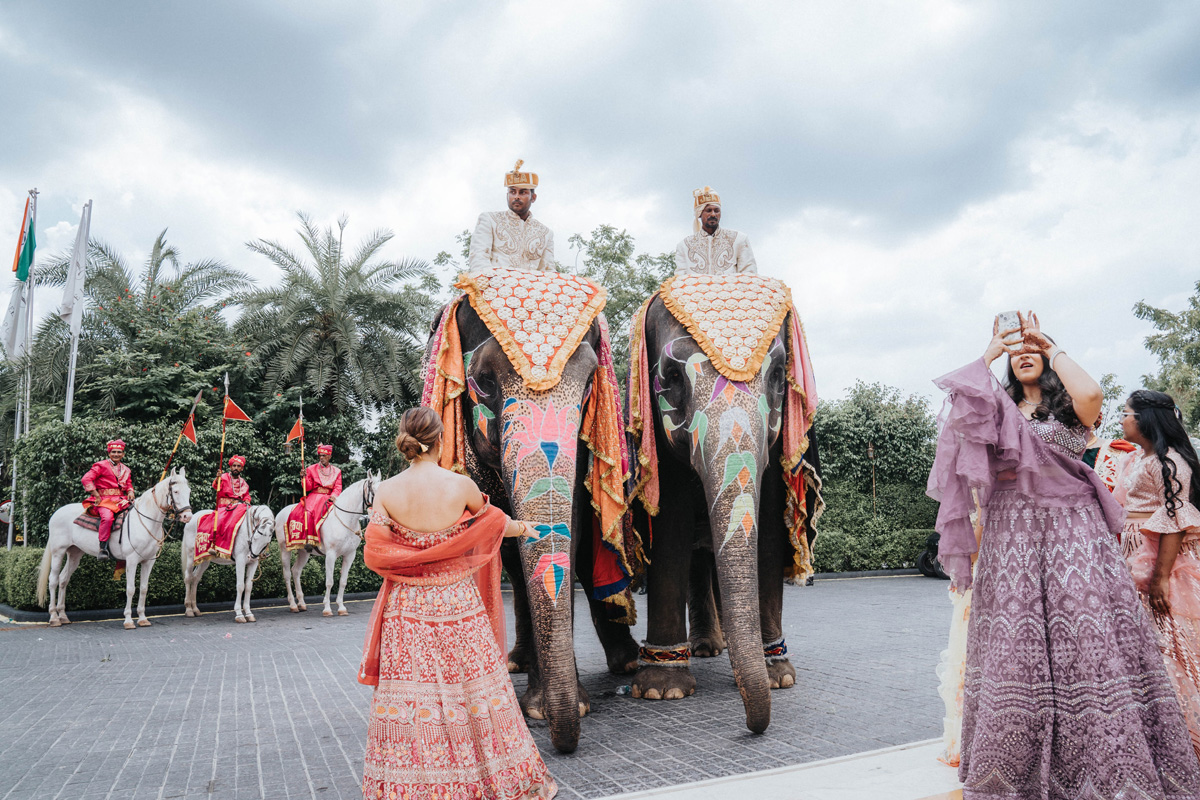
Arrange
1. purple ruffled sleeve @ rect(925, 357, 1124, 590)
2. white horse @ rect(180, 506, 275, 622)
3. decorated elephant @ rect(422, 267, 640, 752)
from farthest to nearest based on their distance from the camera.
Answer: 1. white horse @ rect(180, 506, 275, 622)
2. decorated elephant @ rect(422, 267, 640, 752)
3. purple ruffled sleeve @ rect(925, 357, 1124, 590)

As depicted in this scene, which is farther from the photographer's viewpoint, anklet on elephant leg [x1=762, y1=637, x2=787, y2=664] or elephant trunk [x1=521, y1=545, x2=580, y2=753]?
anklet on elephant leg [x1=762, y1=637, x2=787, y2=664]

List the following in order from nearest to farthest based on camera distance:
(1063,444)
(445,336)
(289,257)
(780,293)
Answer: (1063,444), (445,336), (780,293), (289,257)

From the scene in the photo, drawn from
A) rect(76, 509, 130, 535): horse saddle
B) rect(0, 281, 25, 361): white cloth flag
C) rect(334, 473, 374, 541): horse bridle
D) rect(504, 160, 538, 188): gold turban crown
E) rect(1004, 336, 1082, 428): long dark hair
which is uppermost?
rect(0, 281, 25, 361): white cloth flag

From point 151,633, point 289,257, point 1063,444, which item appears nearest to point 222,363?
point 289,257

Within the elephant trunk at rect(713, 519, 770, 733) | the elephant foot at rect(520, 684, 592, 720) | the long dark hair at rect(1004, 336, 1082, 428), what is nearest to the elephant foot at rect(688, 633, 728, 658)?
the elephant foot at rect(520, 684, 592, 720)

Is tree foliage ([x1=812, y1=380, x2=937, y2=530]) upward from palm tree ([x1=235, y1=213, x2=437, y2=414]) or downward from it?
downward

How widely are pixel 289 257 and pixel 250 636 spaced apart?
11484 millimetres

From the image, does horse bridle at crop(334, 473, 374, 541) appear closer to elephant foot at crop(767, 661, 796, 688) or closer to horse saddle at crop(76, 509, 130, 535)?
horse saddle at crop(76, 509, 130, 535)

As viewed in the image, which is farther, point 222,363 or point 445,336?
point 222,363

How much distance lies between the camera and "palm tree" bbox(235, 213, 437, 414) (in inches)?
714

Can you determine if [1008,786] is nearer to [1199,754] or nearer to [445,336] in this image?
[1199,754]

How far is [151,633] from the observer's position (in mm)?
10281

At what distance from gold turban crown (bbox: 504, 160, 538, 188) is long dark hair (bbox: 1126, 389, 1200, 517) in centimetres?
388

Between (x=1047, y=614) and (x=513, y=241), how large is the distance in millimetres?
3834
